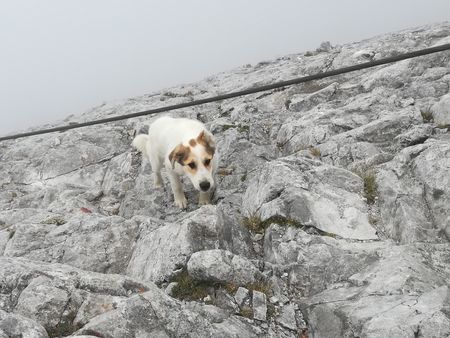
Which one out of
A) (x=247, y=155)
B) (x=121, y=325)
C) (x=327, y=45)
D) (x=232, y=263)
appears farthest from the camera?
(x=327, y=45)

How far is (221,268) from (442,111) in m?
8.40

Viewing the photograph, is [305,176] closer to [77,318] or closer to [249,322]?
[249,322]

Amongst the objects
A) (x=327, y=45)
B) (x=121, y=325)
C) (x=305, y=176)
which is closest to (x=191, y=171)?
(x=305, y=176)

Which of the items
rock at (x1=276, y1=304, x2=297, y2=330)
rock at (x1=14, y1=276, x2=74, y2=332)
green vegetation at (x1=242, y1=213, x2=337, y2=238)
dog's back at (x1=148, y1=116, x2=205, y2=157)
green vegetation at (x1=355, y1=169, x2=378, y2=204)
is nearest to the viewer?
rock at (x1=14, y1=276, x2=74, y2=332)

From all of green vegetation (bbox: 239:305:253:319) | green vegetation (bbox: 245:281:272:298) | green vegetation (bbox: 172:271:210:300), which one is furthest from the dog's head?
green vegetation (bbox: 239:305:253:319)

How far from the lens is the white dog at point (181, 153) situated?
418 inches

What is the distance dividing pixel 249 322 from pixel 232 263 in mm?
1034

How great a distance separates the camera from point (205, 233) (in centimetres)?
818

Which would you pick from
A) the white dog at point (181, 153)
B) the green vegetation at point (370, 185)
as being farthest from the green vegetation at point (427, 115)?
the white dog at point (181, 153)

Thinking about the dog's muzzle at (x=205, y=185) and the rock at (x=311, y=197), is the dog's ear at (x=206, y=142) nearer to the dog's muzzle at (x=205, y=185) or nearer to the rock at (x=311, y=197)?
the dog's muzzle at (x=205, y=185)

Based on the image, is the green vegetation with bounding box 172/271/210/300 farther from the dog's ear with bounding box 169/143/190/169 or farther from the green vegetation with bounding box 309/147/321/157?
the green vegetation with bounding box 309/147/321/157

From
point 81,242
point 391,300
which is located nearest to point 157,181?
point 81,242

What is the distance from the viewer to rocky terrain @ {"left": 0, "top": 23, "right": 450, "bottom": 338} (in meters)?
5.77

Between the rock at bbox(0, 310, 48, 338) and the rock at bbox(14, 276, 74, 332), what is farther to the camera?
the rock at bbox(14, 276, 74, 332)
